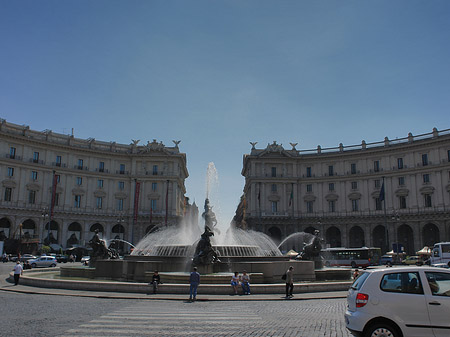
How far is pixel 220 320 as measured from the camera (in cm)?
1186

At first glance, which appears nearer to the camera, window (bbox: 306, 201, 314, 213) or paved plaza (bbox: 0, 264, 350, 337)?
paved plaza (bbox: 0, 264, 350, 337)

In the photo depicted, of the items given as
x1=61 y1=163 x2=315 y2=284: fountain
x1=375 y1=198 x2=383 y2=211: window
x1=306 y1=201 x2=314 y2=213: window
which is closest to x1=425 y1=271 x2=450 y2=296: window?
x1=61 y1=163 x2=315 y2=284: fountain

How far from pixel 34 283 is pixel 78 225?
54237 millimetres

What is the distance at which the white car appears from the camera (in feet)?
25.2

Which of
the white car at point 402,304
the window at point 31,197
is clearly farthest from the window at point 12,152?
the white car at point 402,304

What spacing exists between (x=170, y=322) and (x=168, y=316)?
3.56ft

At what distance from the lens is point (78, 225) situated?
7225cm

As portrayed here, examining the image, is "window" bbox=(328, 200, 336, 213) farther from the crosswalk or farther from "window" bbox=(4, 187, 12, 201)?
the crosswalk

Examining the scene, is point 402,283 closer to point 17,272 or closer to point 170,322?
point 170,322

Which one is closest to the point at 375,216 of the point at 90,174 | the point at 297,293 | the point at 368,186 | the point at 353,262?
the point at 368,186

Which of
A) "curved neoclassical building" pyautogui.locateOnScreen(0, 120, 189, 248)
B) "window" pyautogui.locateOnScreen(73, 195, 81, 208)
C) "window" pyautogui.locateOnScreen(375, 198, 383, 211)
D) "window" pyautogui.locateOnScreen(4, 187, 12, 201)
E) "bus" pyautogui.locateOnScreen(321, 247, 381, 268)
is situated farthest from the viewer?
"window" pyautogui.locateOnScreen(73, 195, 81, 208)

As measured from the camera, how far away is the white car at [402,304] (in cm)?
769

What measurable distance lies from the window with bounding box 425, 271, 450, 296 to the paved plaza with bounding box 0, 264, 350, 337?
281 cm

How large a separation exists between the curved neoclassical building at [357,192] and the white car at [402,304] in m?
58.4
